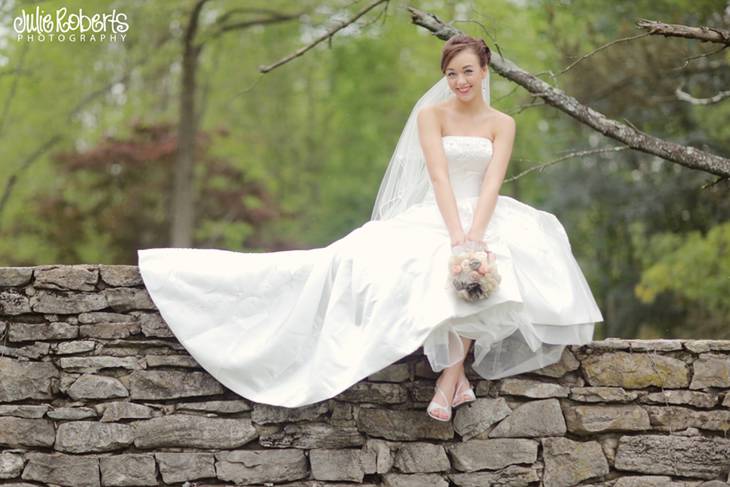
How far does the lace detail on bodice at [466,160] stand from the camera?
168 inches

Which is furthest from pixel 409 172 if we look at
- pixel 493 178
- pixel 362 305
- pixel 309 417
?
pixel 309 417

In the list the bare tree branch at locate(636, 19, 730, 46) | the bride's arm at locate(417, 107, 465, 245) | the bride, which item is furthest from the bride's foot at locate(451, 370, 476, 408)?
the bare tree branch at locate(636, 19, 730, 46)

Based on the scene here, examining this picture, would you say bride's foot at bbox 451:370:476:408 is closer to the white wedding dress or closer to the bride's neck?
the white wedding dress

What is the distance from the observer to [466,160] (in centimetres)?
429

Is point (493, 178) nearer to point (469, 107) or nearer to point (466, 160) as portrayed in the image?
point (466, 160)

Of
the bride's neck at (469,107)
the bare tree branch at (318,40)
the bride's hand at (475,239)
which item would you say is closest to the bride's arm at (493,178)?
the bride's hand at (475,239)

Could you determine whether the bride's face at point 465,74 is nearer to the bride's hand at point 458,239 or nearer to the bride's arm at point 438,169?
the bride's arm at point 438,169

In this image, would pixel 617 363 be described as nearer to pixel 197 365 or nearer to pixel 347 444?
pixel 347 444

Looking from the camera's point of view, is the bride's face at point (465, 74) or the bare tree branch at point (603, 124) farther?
the bare tree branch at point (603, 124)

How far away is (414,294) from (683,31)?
2.06 metres

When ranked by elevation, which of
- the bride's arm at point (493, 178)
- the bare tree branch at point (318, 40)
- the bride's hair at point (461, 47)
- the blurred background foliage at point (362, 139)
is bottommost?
the bride's arm at point (493, 178)

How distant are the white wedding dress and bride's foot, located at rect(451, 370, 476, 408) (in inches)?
4.0

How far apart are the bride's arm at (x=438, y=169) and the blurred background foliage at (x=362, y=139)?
3.91m

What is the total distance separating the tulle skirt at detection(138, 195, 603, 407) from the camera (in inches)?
151
